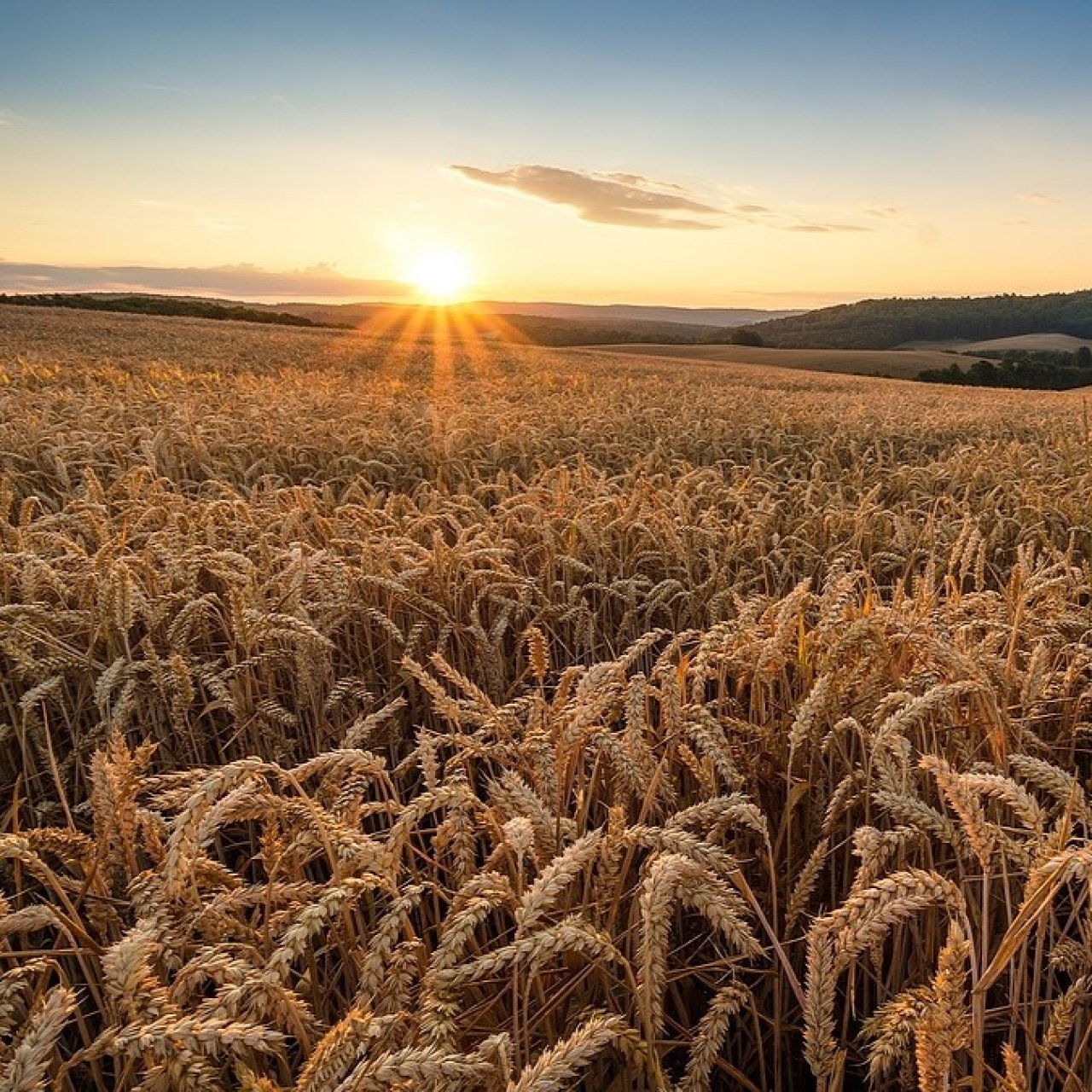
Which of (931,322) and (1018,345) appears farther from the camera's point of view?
(931,322)

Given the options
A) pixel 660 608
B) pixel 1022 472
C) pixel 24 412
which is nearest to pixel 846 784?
pixel 660 608

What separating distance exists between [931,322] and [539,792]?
130445 millimetres

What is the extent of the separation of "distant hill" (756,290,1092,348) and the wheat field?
343ft

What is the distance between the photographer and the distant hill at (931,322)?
365 feet

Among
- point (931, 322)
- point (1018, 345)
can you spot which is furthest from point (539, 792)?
point (931, 322)

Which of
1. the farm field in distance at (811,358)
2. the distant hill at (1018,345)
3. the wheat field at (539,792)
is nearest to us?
the wheat field at (539,792)

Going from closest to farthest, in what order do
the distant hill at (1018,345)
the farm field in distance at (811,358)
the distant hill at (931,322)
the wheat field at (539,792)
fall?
the wheat field at (539,792) < the farm field in distance at (811,358) < the distant hill at (1018,345) < the distant hill at (931,322)

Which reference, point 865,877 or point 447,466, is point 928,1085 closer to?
point 865,877

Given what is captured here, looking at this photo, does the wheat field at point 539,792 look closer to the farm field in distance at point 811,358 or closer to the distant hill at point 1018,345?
the farm field in distance at point 811,358

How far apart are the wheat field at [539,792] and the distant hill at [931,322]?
343 ft

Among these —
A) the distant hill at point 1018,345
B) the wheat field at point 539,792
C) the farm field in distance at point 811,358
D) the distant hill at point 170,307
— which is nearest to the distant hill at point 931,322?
the distant hill at point 1018,345

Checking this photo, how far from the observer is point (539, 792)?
1.65 meters

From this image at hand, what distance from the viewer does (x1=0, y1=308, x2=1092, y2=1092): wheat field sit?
3.69 ft

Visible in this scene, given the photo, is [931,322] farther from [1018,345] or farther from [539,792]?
[539,792]
